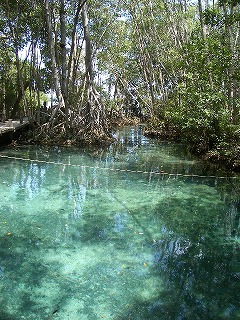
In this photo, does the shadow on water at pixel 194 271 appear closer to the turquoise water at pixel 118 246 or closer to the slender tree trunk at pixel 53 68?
the turquoise water at pixel 118 246

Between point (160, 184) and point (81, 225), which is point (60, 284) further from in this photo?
point (160, 184)

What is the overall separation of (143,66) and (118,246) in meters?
18.8

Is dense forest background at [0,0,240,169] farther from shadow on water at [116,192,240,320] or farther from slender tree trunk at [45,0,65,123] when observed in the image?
shadow on water at [116,192,240,320]

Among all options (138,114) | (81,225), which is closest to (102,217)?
(81,225)

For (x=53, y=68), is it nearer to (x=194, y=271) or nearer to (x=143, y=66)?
Answer: (x=143, y=66)

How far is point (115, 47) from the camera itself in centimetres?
2038

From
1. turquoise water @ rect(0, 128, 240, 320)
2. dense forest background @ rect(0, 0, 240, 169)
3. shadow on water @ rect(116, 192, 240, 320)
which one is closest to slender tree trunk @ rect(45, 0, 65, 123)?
dense forest background @ rect(0, 0, 240, 169)

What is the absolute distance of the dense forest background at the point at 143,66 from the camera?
9.54 metres

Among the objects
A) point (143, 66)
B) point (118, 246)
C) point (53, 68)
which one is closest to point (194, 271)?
point (118, 246)

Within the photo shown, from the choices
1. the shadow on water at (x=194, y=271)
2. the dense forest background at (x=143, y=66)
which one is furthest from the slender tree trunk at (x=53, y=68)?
the shadow on water at (x=194, y=271)

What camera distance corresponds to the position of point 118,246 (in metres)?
→ 4.72

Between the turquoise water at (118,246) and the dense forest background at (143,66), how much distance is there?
2.47m

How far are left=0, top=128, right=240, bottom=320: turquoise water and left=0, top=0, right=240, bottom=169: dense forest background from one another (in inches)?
97.2

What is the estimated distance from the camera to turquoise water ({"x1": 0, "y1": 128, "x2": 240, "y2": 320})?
341 cm
